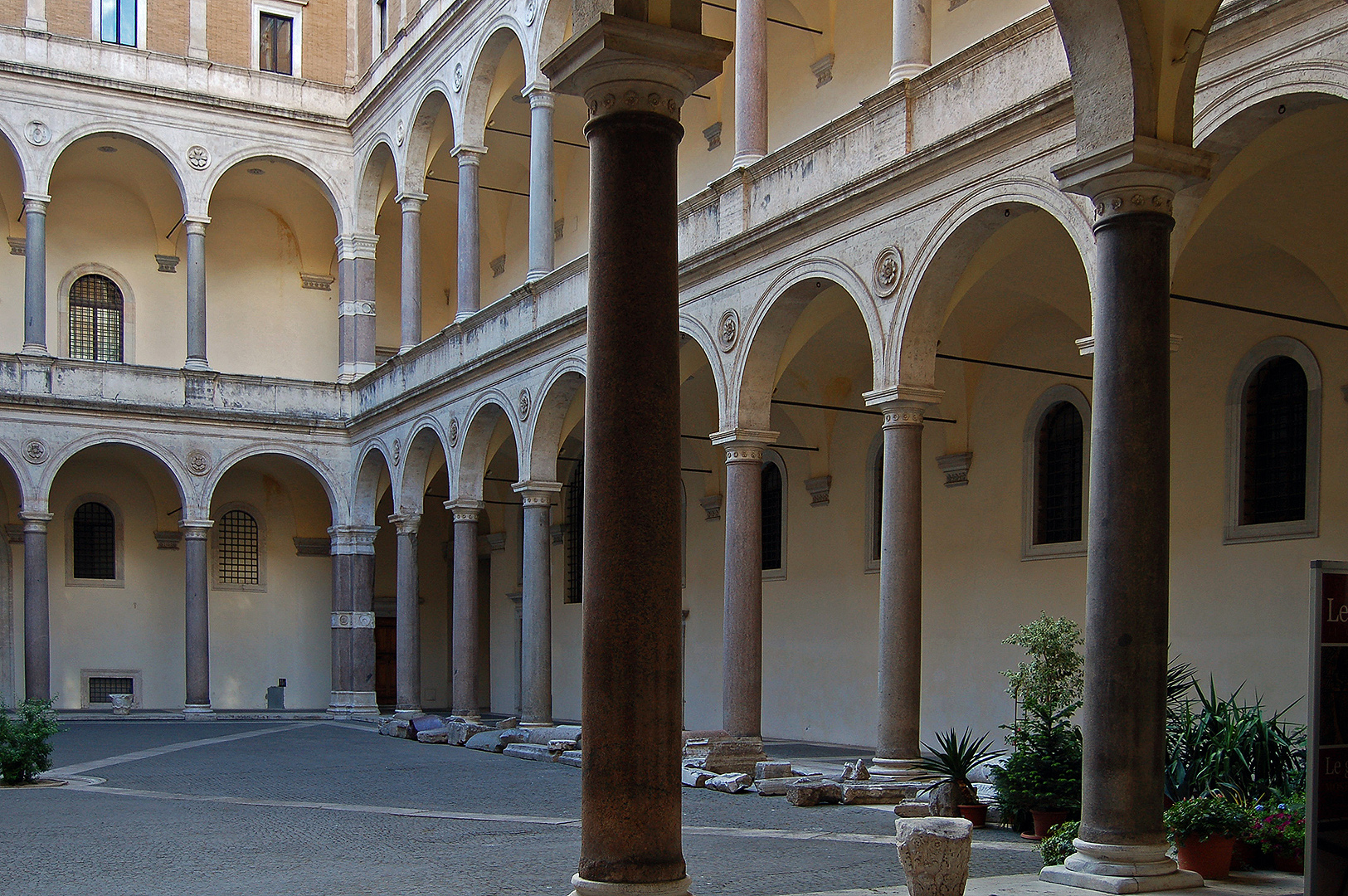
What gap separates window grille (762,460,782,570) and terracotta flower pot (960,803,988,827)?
9534 mm

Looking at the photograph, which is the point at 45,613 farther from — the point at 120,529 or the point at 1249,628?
the point at 1249,628

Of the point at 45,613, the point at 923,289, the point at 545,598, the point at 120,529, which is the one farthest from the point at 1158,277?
the point at 120,529

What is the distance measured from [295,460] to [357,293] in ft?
11.0

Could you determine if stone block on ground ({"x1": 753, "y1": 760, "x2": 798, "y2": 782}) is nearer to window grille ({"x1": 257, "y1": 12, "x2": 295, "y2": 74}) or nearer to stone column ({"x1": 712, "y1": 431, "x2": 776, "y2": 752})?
stone column ({"x1": 712, "y1": 431, "x2": 776, "y2": 752})

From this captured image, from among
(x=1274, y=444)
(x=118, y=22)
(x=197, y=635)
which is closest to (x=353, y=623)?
(x=197, y=635)

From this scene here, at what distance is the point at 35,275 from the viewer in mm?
23094

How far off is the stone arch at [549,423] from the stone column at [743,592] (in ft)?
13.8

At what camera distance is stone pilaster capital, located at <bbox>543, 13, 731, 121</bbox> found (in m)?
5.05

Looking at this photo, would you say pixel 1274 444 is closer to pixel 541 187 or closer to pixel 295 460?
pixel 541 187

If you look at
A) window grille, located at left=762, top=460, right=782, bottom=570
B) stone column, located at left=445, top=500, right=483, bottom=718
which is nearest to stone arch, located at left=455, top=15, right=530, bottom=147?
stone column, located at left=445, top=500, right=483, bottom=718

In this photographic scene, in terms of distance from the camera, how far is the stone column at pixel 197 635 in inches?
938

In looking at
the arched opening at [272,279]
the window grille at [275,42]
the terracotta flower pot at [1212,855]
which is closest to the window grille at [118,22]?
the window grille at [275,42]

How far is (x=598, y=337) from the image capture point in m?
5.00

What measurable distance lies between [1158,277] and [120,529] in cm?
2359
